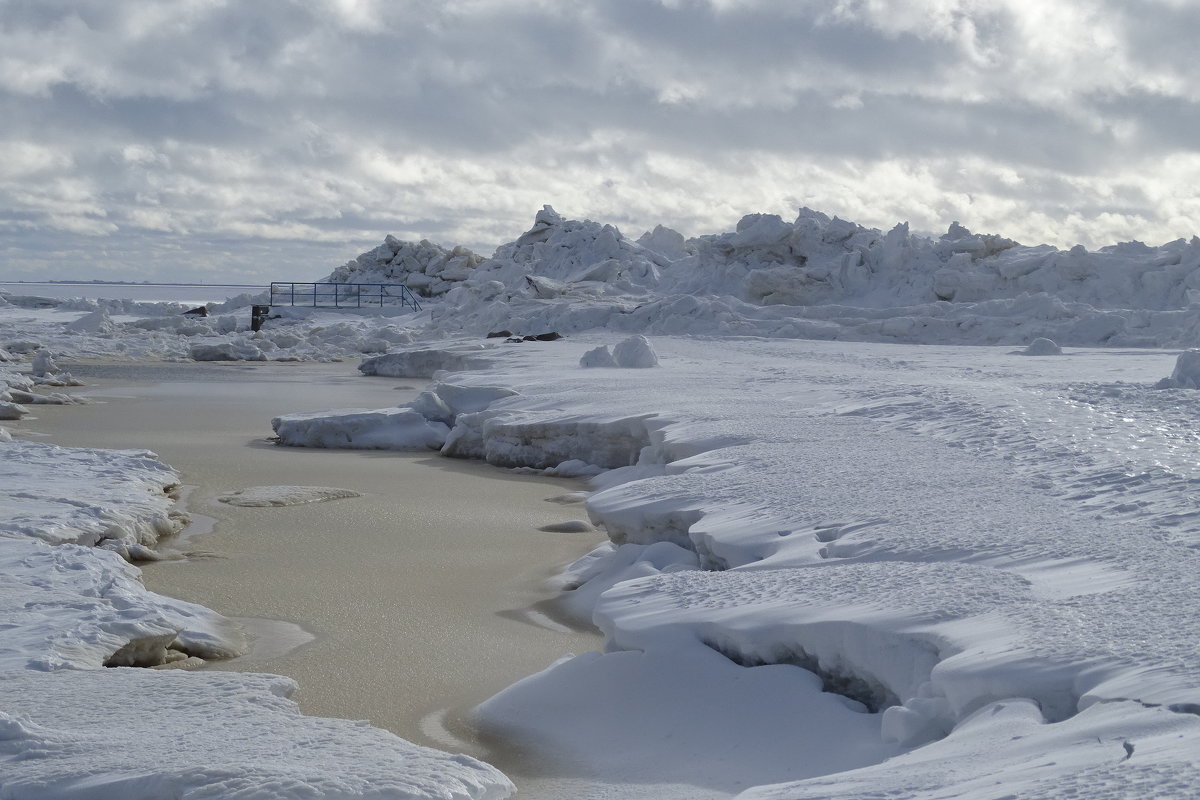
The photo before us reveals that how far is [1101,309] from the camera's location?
17750 millimetres

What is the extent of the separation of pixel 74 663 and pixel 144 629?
34 centimetres

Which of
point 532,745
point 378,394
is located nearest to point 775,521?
point 532,745

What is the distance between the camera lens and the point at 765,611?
2.97 meters

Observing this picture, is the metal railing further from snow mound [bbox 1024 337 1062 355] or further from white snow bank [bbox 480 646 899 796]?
white snow bank [bbox 480 646 899 796]

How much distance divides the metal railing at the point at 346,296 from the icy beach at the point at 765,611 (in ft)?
71.8

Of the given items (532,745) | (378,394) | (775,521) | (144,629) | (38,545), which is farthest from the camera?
(378,394)

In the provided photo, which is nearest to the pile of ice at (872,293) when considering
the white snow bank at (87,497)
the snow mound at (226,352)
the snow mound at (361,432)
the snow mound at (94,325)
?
the snow mound at (226,352)

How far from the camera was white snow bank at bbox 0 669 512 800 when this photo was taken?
2.29m

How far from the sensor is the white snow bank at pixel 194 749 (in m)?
2.29

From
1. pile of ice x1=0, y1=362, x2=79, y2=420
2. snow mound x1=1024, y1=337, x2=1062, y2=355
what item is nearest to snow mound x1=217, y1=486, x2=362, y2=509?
pile of ice x1=0, y1=362, x2=79, y2=420

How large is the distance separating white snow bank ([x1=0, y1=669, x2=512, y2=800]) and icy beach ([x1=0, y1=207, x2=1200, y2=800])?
0.01 meters

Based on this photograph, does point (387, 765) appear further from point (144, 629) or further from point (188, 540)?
point (188, 540)

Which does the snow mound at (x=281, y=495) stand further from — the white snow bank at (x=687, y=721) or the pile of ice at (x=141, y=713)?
the white snow bank at (x=687, y=721)

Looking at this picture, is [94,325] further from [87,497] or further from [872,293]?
[87,497]
